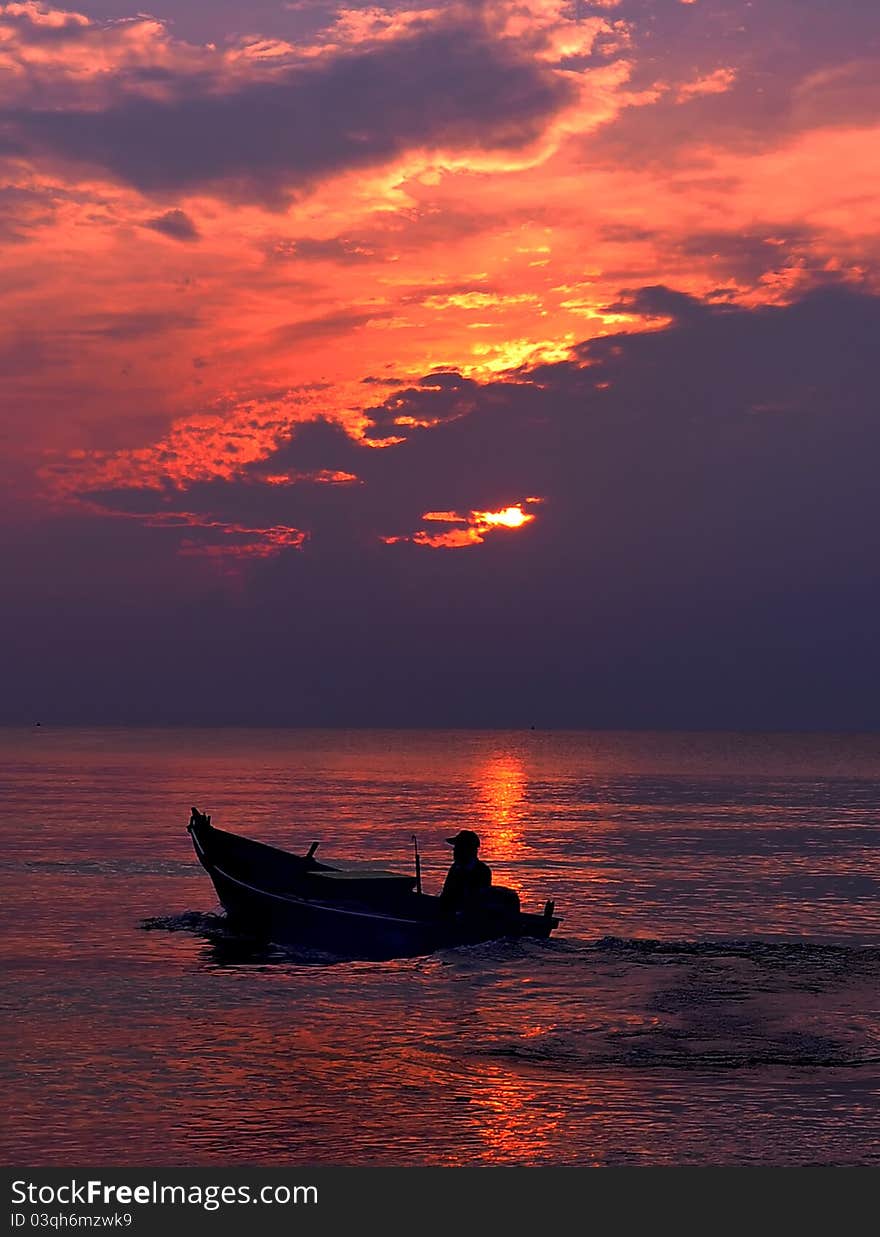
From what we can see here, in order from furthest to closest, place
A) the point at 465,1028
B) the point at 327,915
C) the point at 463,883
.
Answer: the point at 327,915 → the point at 463,883 → the point at 465,1028

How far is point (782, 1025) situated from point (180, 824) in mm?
60062

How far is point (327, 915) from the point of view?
32094 mm

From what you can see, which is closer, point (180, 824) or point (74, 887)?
point (74, 887)

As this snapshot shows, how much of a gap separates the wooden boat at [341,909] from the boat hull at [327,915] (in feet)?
0.08

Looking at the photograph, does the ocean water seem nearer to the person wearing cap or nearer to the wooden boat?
the wooden boat

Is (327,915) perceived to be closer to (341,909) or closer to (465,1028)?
(341,909)

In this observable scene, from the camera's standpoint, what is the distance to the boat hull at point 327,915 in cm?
3145

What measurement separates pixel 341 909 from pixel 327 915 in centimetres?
38

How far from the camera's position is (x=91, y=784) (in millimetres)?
129000

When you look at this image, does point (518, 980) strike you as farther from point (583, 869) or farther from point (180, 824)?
point (180, 824)

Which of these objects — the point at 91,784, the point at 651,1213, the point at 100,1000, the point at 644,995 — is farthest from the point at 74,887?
the point at 91,784

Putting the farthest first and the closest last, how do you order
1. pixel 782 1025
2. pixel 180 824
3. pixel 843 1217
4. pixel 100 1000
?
1. pixel 180 824
2. pixel 100 1000
3. pixel 782 1025
4. pixel 843 1217

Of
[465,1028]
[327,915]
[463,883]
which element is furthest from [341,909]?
[465,1028]

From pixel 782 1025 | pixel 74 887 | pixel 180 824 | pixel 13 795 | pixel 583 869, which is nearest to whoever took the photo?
pixel 782 1025
